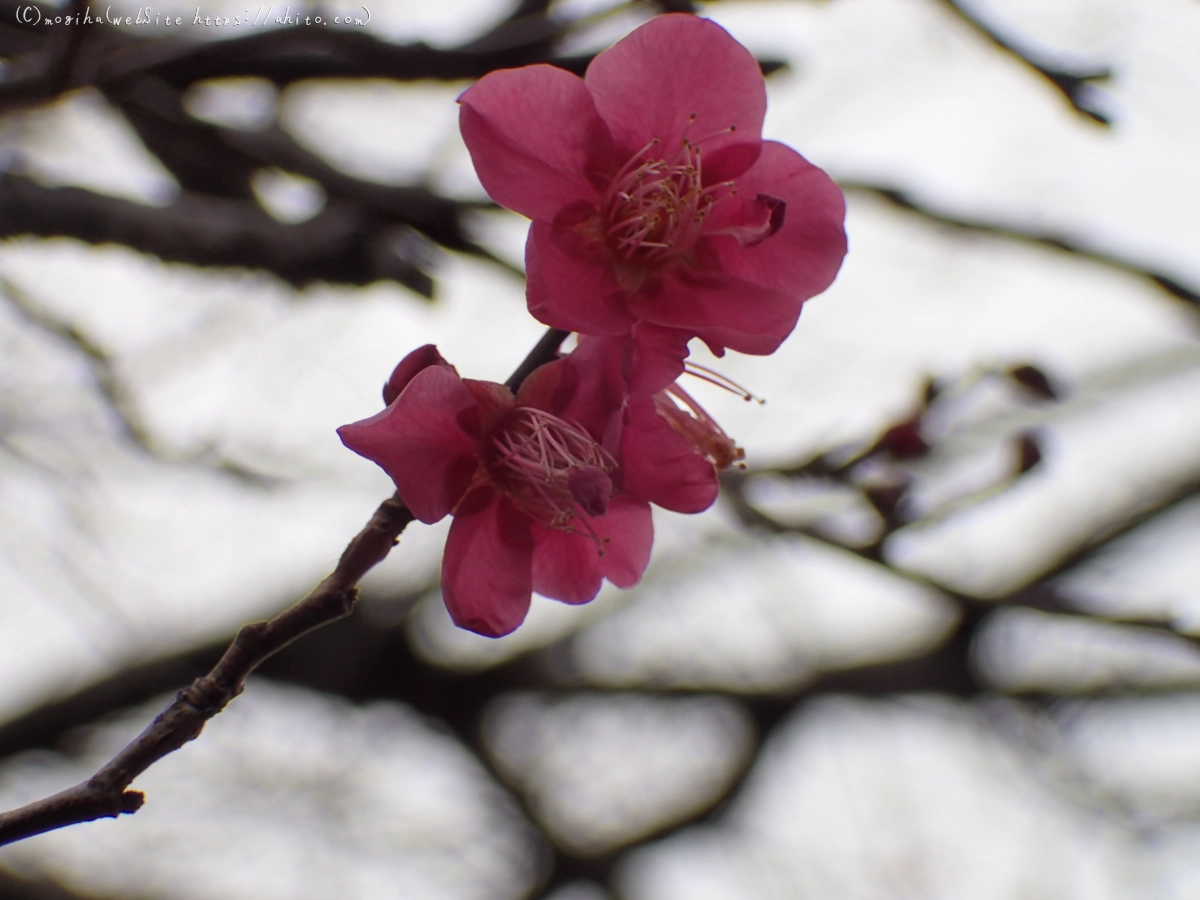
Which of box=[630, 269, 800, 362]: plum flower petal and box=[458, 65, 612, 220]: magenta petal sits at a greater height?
box=[458, 65, 612, 220]: magenta petal

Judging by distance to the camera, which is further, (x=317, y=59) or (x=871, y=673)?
(x=871, y=673)

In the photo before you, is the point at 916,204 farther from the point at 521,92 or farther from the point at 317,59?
the point at 317,59

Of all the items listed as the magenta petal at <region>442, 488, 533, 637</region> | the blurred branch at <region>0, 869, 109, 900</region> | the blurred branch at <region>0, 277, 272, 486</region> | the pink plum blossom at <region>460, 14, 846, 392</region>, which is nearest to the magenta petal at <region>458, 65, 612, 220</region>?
the pink plum blossom at <region>460, 14, 846, 392</region>

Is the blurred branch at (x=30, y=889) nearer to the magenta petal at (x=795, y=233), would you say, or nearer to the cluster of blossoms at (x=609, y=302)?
the cluster of blossoms at (x=609, y=302)

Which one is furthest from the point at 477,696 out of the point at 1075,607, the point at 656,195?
the point at 656,195

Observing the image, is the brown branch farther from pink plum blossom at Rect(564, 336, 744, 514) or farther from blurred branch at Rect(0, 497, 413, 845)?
pink plum blossom at Rect(564, 336, 744, 514)

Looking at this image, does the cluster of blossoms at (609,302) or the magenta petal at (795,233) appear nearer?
the cluster of blossoms at (609,302)

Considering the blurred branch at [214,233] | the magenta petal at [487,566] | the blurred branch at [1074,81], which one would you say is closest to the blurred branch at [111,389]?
the blurred branch at [214,233]

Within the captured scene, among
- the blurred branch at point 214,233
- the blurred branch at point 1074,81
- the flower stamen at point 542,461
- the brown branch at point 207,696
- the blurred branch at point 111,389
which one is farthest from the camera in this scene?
the blurred branch at point 111,389

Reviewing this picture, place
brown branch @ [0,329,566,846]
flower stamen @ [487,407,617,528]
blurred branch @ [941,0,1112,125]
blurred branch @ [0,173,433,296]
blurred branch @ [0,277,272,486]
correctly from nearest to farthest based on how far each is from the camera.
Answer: brown branch @ [0,329,566,846] → flower stamen @ [487,407,617,528] → blurred branch @ [941,0,1112,125] → blurred branch @ [0,173,433,296] → blurred branch @ [0,277,272,486]
